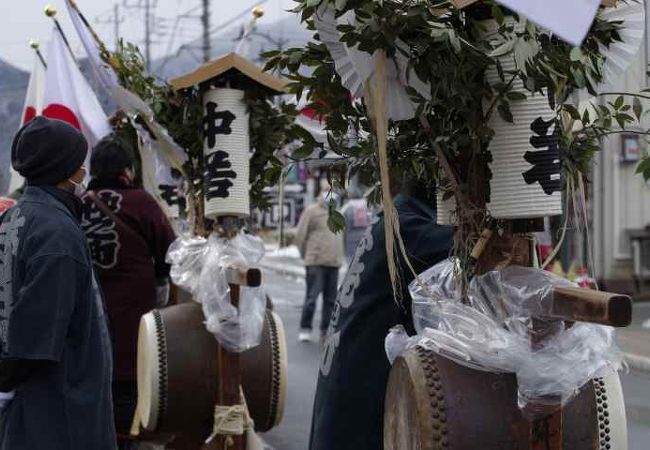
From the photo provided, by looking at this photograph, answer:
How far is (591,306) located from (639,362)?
712 cm

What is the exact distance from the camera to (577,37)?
1810 millimetres

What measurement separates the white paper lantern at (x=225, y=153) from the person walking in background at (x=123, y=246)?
0.38 metres

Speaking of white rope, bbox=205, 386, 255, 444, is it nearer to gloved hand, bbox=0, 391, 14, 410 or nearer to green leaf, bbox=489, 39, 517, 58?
gloved hand, bbox=0, 391, 14, 410

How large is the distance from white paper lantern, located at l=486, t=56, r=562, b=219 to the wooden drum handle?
23 centimetres

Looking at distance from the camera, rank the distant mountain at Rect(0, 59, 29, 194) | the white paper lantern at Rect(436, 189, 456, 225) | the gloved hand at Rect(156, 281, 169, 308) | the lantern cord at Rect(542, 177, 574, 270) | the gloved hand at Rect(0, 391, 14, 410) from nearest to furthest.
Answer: the lantern cord at Rect(542, 177, 574, 270) < the white paper lantern at Rect(436, 189, 456, 225) < the gloved hand at Rect(0, 391, 14, 410) < the gloved hand at Rect(156, 281, 169, 308) < the distant mountain at Rect(0, 59, 29, 194)

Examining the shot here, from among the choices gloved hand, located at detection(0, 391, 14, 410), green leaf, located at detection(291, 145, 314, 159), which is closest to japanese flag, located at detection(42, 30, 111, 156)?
gloved hand, located at detection(0, 391, 14, 410)

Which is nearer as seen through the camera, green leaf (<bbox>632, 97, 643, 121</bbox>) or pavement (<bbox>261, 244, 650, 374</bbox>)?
green leaf (<bbox>632, 97, 643, 121</bbox>)

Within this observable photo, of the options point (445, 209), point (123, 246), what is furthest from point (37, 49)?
point (445, 209)

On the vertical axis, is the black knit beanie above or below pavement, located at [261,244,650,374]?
above

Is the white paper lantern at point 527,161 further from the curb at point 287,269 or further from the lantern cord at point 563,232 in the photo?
the curb at point 287,269

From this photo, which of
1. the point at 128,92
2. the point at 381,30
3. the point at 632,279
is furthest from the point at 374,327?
the point at 632,279

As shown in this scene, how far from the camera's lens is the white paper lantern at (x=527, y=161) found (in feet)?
7.59

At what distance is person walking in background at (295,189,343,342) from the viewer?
11.0 metres

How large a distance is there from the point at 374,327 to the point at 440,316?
619 mm
